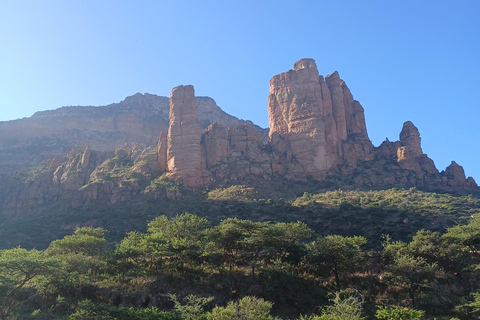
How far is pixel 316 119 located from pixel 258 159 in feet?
55.8

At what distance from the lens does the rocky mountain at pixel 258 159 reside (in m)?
76.7

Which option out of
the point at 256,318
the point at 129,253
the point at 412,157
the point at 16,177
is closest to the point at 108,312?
the point at 256,318

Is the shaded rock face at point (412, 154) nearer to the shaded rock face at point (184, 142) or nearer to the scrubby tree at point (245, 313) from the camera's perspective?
the shaded rock face at point (184, 142)

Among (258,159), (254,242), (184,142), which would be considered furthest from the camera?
(258,159)

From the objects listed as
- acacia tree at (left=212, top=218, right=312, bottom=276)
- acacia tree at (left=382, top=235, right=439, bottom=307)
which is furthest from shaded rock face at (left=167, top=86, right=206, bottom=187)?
acacia tree at (left=382, top=235, right=439, bottom=307)

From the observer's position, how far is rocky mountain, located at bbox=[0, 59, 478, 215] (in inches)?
3019

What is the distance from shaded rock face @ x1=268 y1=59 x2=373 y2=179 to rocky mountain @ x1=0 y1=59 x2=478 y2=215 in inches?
9.2

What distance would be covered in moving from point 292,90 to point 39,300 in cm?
7752

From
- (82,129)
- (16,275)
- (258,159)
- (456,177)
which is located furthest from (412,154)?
(82,129)

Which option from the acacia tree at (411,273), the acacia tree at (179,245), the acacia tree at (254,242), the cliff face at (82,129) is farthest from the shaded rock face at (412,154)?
the cliff face at (82,129)

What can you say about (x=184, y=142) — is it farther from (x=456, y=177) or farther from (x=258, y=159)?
(x=456, y=177)

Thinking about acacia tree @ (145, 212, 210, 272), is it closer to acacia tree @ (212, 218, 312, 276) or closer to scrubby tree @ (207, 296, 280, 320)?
acacia tree @ (212, 218, 312, 276)

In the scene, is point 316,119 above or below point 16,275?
above

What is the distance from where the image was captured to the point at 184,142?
8056cm
